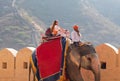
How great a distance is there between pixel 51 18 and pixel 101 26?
9712mm

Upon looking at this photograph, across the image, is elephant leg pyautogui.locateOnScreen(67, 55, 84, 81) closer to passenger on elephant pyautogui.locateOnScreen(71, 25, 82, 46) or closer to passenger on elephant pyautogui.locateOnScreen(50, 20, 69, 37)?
passenger on elephant pyautogui.locateOnScreen(71, 25, 82, 46)

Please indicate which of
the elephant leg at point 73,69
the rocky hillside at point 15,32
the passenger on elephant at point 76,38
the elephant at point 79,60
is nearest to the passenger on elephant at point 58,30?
the passenger on elephant at point 76,38

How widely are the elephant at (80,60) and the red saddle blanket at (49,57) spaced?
0.87 feet

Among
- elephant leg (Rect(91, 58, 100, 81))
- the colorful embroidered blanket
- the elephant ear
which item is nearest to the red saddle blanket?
the colorful embroidered blanket

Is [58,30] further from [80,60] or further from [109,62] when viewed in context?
[109,62]

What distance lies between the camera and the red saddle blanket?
8062 millimetres

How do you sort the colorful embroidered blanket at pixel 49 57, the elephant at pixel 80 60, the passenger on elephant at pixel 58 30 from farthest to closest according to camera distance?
the passenger on elephant at pixel 58 30
the colorful embroidered blanket at pixel 49 57
the elephant at pixel 80 60

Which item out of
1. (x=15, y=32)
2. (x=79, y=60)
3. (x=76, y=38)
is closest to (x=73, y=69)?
(x=79, y=60)

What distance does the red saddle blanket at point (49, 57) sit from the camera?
8.06m

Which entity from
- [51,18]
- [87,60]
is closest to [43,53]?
[87,60]

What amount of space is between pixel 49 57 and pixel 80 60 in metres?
0.83

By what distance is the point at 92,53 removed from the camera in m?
7.54

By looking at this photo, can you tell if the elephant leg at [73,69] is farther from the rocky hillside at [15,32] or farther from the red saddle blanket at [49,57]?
the rocky hillside at [15,32]

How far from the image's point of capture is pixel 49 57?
8.25m
